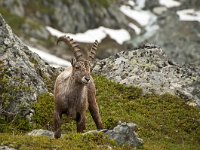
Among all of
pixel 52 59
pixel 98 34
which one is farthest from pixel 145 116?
pixel 98 34

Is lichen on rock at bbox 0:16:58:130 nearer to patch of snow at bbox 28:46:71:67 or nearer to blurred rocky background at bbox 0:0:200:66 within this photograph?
patch of snow at bbox 28:46:71:67

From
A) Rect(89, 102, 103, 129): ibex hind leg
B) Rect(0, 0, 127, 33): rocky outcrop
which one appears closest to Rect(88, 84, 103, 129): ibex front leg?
Rect(89, 102, 103, 129): ibex hind leg

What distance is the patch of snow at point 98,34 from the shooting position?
544 feet

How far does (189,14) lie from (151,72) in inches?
6180

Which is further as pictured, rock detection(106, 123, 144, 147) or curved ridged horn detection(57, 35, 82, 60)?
curved ridged horn detection(57, 35, 82, 60)

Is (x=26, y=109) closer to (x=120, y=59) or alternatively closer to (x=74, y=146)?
(x=74, y=146)

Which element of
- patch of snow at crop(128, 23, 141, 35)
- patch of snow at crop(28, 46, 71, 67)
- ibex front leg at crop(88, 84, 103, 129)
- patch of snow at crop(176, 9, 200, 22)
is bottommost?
ibex front leg at crop(88, 84, 103, 129)

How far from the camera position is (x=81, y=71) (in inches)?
850

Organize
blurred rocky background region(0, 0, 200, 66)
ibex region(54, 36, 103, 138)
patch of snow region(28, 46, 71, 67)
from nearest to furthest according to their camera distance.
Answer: ibex region(54, 36, 103, 138)
patch of snow region(28, 46, 71, 67)
blurred rocky background region(0, 0, 200, 66)

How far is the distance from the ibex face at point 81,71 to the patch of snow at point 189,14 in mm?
160226

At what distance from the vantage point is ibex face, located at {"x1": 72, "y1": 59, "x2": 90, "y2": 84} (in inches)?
842

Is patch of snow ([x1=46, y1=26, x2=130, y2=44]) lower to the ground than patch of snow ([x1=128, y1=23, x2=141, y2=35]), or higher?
lower

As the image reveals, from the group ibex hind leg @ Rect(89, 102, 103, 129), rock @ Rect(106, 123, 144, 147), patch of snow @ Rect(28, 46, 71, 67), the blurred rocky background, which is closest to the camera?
rock @ Rect(106, 123, 144, 147)

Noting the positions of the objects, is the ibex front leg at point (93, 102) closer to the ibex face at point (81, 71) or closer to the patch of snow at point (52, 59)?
the ibex face at point (81, 71)
